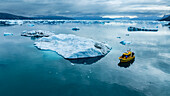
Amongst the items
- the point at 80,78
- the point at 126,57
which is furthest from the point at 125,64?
the point at 80,78

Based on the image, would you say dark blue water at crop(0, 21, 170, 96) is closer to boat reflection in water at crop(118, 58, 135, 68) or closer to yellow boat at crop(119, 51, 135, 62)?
boat reflection in water at crop(118, 58, 135, 68)

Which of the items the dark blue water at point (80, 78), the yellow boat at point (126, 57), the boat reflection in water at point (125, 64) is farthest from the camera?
the yellow boat at point (126, 57)

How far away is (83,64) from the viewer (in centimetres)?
1499

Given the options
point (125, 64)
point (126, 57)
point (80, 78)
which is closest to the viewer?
point (80, 78)

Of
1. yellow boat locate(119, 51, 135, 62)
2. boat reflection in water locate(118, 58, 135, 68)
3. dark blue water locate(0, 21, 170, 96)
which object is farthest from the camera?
yellow boat locate(119, 51, 135, 62)

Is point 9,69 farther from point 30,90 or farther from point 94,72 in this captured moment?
point 94,72

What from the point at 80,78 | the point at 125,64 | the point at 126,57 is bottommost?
the point at 80,78

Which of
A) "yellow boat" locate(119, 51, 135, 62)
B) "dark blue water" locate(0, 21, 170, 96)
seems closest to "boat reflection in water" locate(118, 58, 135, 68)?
"yellow boat" locate(119, 51, 135, 62)

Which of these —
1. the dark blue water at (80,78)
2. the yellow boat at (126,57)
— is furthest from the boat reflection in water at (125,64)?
the dark blue water at (80,78)

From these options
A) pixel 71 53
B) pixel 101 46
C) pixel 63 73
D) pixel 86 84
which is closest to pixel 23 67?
pixel 63 73

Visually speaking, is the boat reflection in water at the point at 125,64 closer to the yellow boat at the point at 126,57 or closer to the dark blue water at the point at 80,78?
the yellow boat at the point at 126,57

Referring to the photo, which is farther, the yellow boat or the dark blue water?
the yellow boat

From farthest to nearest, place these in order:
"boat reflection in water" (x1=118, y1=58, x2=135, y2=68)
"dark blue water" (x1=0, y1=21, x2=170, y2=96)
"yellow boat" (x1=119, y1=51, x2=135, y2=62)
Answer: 1. "yellow boat" (x1=119, y1=51, x2=135, y2=62)
2. "boat reflection in water" (x1=118, y1=58, x2=135, y2=68)
3. "dark blue water" (x1=0, y1=21, x2=170, y2=96)

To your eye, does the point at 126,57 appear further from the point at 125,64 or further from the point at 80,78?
the point at 80,78
